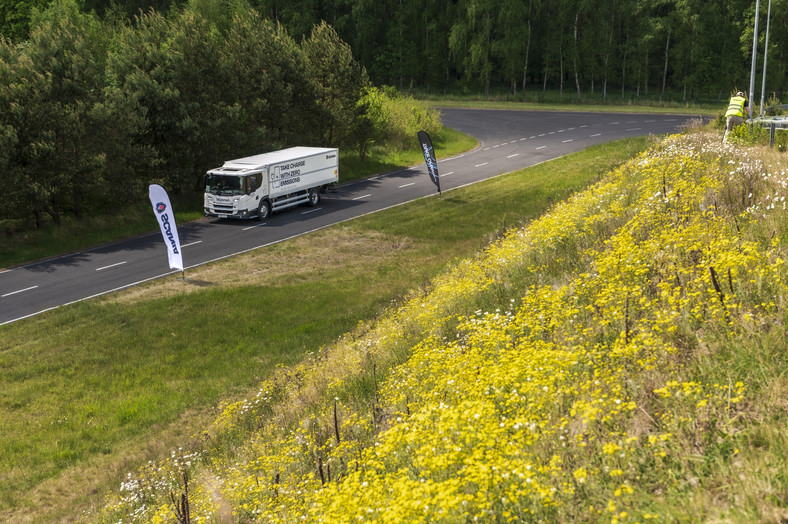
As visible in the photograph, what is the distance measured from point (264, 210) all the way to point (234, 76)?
26.7 ft

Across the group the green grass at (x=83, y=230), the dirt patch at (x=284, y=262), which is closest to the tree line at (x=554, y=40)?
the green grass at (x=83, y=230)

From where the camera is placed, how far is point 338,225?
1156 inches

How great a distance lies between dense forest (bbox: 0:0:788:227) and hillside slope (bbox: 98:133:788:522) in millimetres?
19288

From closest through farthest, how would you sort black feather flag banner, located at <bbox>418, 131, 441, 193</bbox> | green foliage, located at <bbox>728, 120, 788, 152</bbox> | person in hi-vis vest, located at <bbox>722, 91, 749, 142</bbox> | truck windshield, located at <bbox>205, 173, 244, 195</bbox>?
green foliage, located at <bbox>728, 120, 788, 152</bbox>
person in hi-vis vest, located at <bbox>722, 91, 749, 142</bbox>
truck windshield, located at <bbox>205, 173, 244, 195</bbox>
black feather flag banner, located at <bbox>418, 131, 441, 193</bbox>

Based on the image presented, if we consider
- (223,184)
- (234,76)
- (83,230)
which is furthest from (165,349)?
(234,76)

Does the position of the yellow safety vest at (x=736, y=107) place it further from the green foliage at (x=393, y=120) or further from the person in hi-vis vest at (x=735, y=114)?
the green foliage at (x=393, y=120)

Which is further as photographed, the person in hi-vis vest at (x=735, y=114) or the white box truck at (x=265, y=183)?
the white box truck at (x=265, y=183)

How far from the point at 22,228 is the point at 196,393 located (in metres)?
18.2

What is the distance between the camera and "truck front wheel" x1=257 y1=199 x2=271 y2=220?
30828 mm

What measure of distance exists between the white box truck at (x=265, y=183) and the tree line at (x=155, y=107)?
309 cm

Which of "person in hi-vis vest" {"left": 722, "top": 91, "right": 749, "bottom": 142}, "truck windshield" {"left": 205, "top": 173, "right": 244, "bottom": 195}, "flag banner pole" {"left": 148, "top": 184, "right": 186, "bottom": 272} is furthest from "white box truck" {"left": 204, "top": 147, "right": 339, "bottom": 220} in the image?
"person in hi-vis vest" {"left": 722, "top": 91, "right": 749, "bottom": 142}

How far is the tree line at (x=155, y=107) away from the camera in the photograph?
2645cm

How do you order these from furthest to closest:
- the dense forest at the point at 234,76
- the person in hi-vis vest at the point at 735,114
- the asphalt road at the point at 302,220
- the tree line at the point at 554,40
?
the tree line at the point at 554,40 < the dense forest at the point at 234,76 < the asphalt road at the point at 302,220 < the person in hi-vis vest at the point at 735,114

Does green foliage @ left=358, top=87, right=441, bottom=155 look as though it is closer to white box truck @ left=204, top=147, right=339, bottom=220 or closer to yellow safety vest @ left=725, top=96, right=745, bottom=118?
white box truck @ left=204, top=147, right=339, bottom=220
